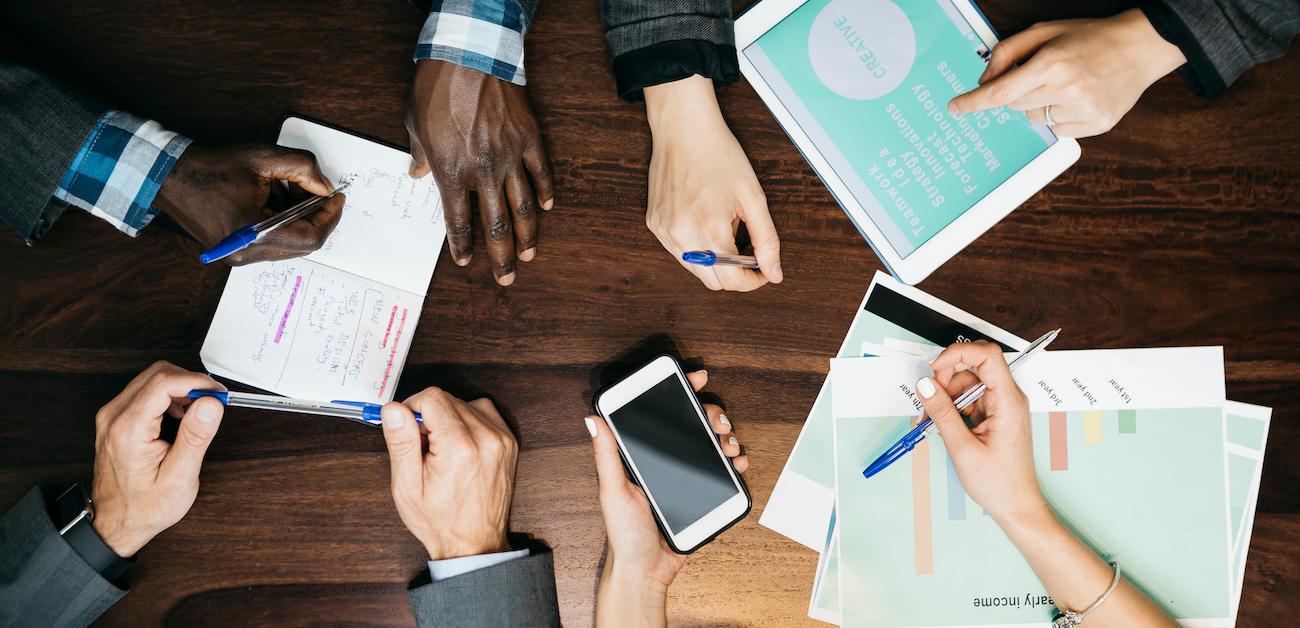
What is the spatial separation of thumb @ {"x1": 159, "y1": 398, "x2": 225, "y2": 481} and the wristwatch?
0.39 ft

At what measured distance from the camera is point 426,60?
970 mm

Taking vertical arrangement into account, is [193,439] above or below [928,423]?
above

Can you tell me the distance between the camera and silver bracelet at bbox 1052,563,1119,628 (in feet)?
3.26

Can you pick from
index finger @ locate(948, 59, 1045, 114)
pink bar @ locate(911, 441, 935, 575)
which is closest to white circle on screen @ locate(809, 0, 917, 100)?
index finger @ locate(948, 59, 1045, 114)

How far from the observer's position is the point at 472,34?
3.14ft

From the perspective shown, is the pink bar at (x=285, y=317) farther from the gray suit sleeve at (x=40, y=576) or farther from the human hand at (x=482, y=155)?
the gray suit sleeve at (x=40, y=576)

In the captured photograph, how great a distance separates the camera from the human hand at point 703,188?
996 millimetres

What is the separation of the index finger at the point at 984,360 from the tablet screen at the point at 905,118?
0.48ft

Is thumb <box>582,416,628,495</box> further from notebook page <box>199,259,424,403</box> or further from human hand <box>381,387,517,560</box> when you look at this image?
notebook page <box>199,259,424,403</box>

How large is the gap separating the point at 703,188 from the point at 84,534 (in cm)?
90

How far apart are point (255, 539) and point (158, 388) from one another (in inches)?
9.5

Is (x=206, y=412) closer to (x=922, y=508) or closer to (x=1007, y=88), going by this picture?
(x=922, y=508)

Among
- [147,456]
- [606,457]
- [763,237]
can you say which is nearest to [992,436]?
[763,237]

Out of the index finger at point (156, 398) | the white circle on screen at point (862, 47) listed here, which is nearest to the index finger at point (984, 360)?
the white circle on screen at point (862, 47)
